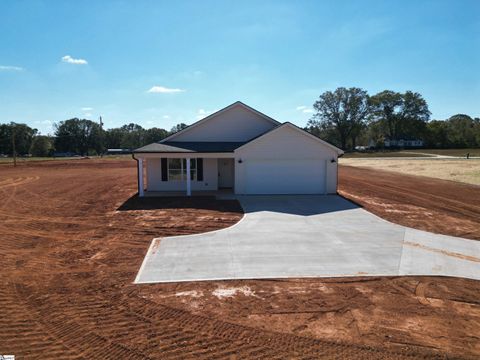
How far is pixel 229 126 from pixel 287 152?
444cm

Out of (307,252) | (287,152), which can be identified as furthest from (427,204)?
(307,252)

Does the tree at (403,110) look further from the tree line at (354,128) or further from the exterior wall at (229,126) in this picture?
the exterior wall at (229,126)

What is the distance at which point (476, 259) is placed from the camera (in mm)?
9148

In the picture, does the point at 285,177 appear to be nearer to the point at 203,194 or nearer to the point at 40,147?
the point at 203,194

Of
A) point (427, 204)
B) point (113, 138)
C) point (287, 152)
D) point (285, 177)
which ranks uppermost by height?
point (113, 138)

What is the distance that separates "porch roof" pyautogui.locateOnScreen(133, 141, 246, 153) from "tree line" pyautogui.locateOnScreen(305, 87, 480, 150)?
69167mm

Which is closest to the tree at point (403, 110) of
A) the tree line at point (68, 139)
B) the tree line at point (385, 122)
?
the tree line at point (385, 122)

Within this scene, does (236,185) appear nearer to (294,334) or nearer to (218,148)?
(218,148)

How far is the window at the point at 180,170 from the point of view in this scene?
2023 cm

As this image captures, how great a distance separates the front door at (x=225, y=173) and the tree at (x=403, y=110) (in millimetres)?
74330

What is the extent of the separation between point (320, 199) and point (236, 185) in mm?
4870

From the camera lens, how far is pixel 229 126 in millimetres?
21406

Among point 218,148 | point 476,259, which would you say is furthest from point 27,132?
point 476,259

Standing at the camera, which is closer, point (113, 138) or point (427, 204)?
point (427, 204)
